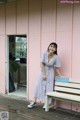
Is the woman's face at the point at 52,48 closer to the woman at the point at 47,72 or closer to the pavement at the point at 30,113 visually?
the woman at the point at 47,72

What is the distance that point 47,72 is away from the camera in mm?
5855

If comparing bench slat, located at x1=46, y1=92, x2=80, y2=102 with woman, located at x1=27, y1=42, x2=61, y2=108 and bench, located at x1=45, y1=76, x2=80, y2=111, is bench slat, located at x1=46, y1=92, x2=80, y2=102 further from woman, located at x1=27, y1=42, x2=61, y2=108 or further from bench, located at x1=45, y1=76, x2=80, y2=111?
woman, located at x1=27, y1=42, x2=61, y2=108

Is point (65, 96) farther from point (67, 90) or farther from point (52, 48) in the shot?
point (52, 48)

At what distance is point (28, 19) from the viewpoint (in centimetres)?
655

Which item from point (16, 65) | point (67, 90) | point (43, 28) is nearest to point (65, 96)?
point (67, 90)

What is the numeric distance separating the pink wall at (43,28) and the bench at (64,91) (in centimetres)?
21

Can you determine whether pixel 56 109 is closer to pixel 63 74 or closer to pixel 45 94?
pixel 45 94

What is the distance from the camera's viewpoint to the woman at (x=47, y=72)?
5.70 meters

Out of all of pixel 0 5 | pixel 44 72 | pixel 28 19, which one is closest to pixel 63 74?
pixel 44 72

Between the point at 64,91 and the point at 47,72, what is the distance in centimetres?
63

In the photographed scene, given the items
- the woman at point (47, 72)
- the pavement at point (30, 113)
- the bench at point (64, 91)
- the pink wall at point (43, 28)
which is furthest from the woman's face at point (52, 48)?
the pavement at point (30, 113)

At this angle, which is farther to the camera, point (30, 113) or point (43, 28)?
point (43, 28)

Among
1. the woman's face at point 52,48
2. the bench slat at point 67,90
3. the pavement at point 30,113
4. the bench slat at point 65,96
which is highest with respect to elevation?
the woman's face at point 52,48

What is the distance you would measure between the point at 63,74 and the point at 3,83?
233 cm
